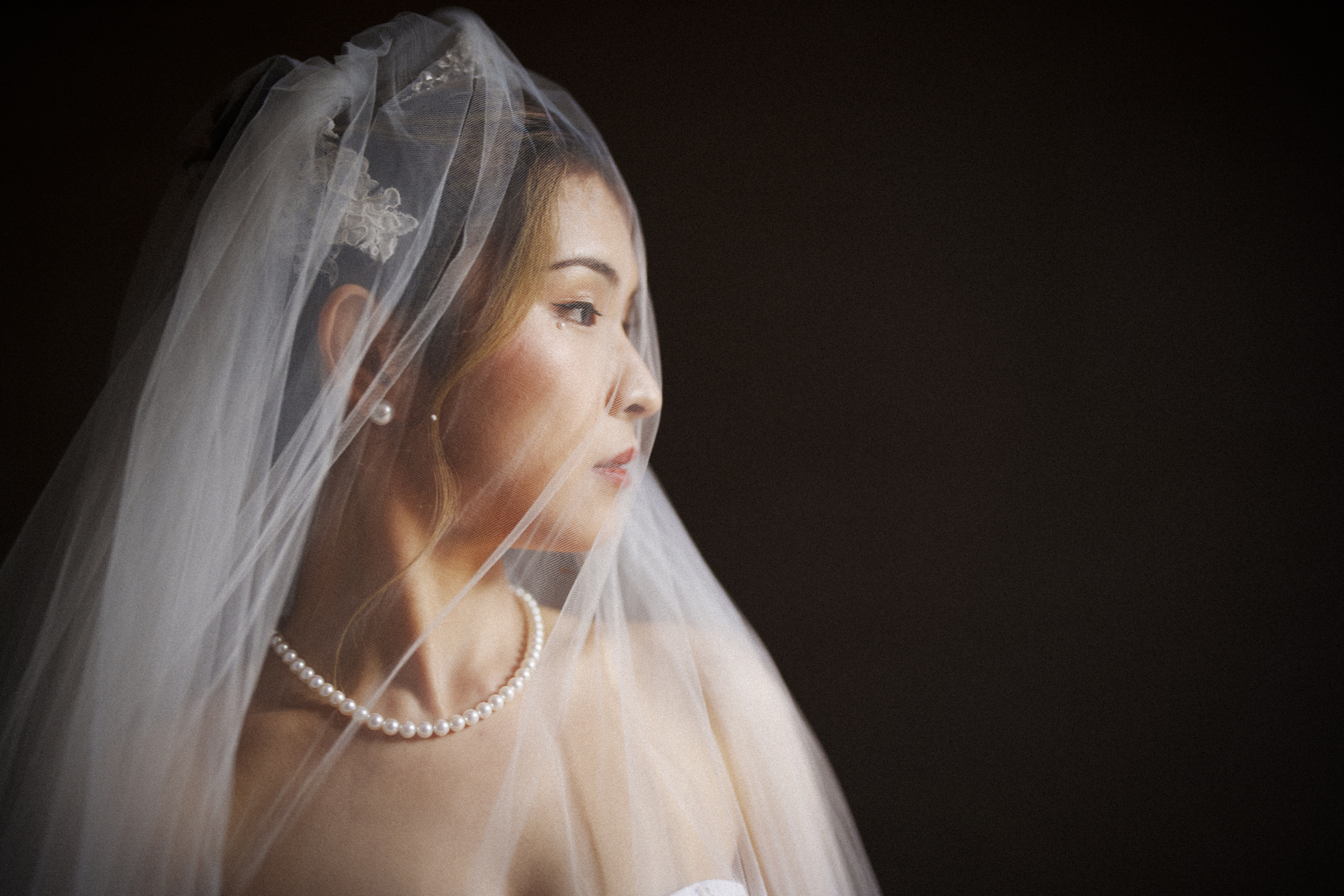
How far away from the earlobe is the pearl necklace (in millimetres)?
301

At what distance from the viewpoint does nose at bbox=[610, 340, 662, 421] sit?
2.76ft

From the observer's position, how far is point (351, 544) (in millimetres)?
833

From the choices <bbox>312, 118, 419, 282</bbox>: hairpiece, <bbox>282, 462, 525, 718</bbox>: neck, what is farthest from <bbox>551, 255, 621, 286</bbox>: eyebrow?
<bbox>282, 462, 525, 718</bbox>: neck

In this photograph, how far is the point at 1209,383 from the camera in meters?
1.02

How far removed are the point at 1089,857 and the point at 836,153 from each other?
3.25 feet

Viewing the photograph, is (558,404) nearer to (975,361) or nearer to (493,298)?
(493,298)

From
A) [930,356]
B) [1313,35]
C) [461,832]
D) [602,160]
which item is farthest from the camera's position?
[930,356]

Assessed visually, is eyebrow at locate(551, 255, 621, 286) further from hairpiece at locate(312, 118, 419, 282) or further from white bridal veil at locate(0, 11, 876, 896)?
hairpiece at locate(312, 118, 419, 282)

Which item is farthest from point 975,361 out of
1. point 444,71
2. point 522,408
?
point 444,71

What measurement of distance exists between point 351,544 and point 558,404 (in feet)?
0.85

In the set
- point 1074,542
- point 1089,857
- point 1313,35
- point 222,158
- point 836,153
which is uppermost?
point 1313,35

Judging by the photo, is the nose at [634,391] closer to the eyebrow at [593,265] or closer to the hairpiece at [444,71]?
the eyebrow at [593,265]

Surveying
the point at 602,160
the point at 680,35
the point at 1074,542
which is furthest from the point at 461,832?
the point at 680,35

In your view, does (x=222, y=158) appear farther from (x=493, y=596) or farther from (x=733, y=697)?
(x=733, y=697)
